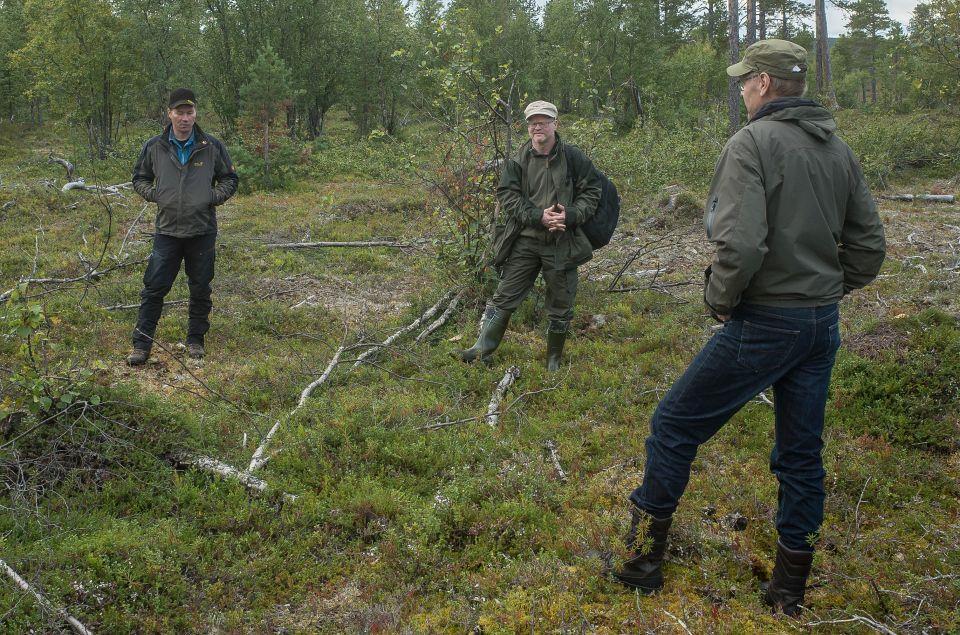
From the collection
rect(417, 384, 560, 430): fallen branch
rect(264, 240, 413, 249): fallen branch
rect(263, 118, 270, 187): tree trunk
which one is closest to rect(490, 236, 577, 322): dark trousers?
rect(417, 384, 560, 430): fallen branch

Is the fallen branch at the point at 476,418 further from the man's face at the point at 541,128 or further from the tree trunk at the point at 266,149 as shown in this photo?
→ the tree trunk at the point at 266,149

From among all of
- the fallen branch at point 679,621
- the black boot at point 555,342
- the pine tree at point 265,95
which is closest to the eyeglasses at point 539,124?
the black boot at point 555,342

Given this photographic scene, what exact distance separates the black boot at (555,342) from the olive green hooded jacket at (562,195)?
59 centimetres

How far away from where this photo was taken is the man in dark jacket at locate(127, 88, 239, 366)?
6.28 meters

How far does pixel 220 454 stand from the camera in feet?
15.3

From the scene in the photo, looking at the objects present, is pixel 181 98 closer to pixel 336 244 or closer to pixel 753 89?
pixel 336 244

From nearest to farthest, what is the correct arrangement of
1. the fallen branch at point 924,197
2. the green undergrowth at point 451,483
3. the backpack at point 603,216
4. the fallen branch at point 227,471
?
the green undergrowth at point 451,483, the fallen branch at point 227,471, the backpack at point 603,216, the fallen branch at point 924,197

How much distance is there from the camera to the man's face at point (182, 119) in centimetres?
612

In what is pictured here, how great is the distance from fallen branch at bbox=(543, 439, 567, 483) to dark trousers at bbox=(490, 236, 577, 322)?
1579 mm

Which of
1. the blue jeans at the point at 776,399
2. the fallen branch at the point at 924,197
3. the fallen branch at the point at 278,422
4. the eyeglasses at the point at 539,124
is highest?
the eyeglasses at the point at 539,124

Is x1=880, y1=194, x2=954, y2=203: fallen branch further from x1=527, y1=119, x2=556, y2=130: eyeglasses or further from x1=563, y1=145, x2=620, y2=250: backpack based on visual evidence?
x1=527, y1=119, x2=556, y2=130: eyeglasses

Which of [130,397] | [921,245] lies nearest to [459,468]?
[130,397]

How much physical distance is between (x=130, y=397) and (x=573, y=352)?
12.9ft

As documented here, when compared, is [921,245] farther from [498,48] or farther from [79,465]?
[498,48]
